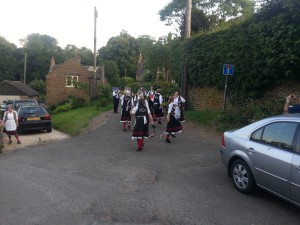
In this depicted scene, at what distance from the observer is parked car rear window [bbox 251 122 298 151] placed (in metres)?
5.07

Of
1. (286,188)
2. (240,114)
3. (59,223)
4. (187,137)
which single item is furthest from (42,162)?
(240,114)

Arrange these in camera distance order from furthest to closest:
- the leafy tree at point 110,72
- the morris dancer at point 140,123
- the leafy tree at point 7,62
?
the leafy tree at point 7,62, the leafy tree at point 110,72, the morris dancer at point 140,123

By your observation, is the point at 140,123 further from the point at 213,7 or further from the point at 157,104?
the point at 213,7

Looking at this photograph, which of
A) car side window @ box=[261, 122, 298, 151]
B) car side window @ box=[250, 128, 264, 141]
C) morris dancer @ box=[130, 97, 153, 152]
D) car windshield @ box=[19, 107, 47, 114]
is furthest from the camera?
car windshield @ box=[19, 107, 47, 114]

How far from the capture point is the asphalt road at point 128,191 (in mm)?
4953

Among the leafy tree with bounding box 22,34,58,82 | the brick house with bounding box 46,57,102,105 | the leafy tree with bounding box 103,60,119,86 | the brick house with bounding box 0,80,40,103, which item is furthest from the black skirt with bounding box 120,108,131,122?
the leafy tree with bounding box 22,34,58,82

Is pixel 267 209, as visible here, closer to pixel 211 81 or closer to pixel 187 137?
pixel 187 137

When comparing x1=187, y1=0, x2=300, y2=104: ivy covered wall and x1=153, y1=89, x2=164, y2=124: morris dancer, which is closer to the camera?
x1=187, y1=0, x2=300, y2=104: ivy covered wall

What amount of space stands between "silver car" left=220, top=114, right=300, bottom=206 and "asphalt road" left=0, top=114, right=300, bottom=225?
1.19 ft

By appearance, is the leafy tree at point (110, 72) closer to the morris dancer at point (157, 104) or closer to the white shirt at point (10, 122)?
the morris dancer at point (157, 104)

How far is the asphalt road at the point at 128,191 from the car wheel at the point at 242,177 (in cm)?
17

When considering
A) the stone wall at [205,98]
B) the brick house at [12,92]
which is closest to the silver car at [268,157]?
the stone wall at [205,98]

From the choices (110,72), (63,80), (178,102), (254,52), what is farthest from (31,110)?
(110,72)

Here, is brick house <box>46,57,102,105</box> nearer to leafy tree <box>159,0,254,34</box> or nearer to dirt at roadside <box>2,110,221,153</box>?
leafy tree <box>159,0,254,34</box>
